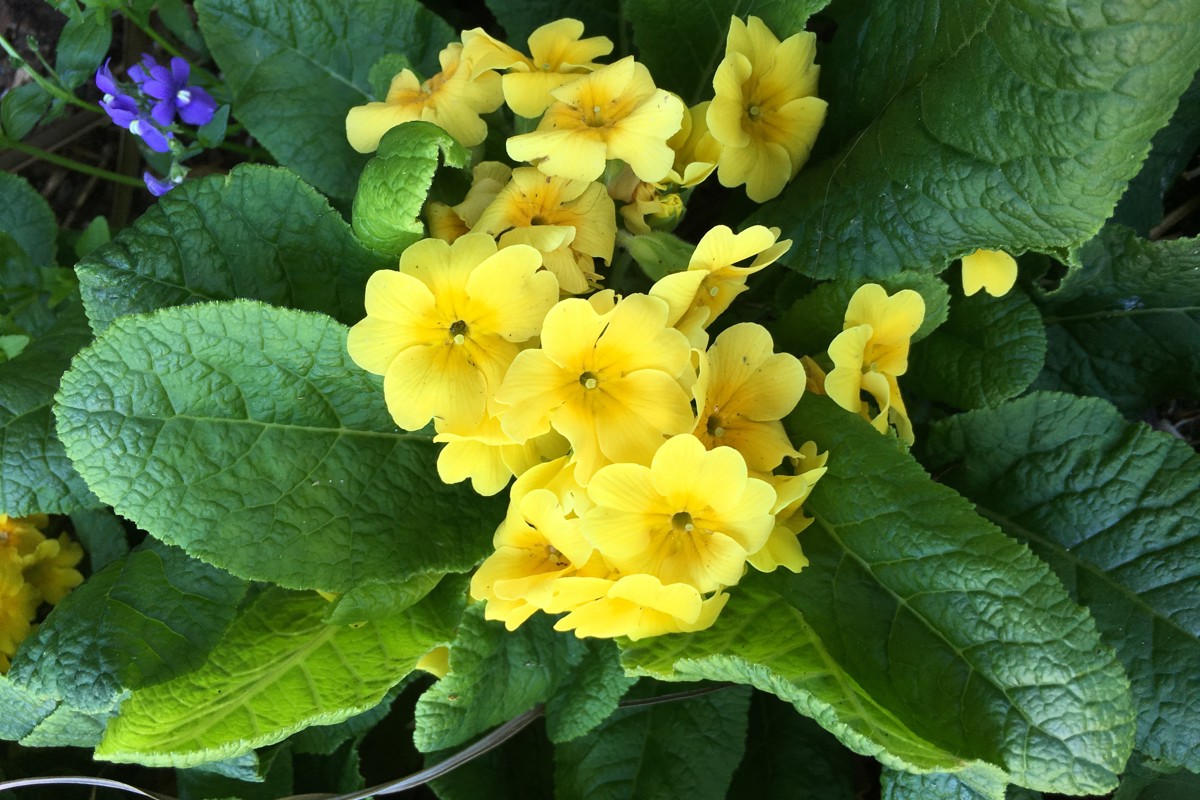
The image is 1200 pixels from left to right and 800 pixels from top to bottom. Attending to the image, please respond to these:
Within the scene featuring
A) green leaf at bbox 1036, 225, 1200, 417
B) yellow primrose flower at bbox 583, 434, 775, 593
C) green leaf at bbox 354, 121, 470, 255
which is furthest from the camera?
green leaf at bbox 1036, 225, 1200, 417

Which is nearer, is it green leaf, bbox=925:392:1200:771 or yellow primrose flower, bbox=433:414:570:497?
yellow primrose flower, bbox=433:414:570:497

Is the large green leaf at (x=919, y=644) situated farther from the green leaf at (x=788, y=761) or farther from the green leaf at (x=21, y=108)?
the green leaf at (x=21, y=108)

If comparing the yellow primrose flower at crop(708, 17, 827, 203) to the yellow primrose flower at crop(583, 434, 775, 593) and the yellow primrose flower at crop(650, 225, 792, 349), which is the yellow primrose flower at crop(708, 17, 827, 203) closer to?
the yellow primrose flower at crop(650, 225, 792, 349)

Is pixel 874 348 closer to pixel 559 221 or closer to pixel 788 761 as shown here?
pixel 559 221

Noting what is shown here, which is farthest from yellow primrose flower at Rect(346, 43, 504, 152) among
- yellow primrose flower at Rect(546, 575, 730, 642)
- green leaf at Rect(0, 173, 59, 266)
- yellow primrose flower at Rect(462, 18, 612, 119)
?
green leaf at Rect(0, 173, 59, 266)

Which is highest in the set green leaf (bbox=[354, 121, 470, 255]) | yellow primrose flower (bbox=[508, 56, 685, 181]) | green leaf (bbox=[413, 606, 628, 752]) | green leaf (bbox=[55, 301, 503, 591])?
yellow primrose flower (bbox=[508, 56, 685, 181])

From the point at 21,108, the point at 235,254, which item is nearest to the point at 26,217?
the point at 21,108
